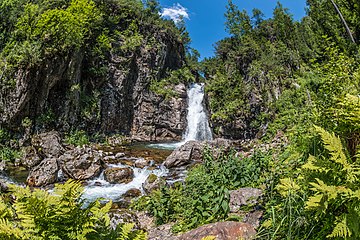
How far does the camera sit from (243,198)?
514cm

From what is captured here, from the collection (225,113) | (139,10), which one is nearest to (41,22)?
(139,10)

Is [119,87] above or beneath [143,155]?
above

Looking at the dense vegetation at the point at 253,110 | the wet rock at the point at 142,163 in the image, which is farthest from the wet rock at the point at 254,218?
the wet rock at the point at 142,163

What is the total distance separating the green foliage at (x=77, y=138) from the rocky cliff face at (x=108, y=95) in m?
0.62

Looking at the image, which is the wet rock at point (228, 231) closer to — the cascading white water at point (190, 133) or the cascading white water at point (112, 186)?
the cascading white water at point (112, 186)

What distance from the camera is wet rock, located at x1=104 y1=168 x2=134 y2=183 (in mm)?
11125

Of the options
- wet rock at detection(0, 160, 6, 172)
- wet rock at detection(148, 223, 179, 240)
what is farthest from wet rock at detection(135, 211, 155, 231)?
wet rock at detection(0, 160, 6, 172)

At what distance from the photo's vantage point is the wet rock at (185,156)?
41.8 ft

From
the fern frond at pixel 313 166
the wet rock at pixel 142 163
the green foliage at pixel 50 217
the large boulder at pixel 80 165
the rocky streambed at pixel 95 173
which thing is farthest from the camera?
the wet rock at pixel 142 163

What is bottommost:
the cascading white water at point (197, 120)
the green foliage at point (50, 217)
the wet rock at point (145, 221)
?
the wet rock at point (145, 221)

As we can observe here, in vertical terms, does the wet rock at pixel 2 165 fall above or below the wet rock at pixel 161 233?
above

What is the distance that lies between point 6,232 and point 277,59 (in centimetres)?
2793

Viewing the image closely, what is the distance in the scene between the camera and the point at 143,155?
15.4m

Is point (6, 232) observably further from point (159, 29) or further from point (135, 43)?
point (159, 29)
